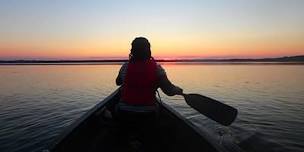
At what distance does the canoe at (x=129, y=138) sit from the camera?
5668mm

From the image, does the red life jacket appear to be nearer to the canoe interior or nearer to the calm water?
the canoe interior

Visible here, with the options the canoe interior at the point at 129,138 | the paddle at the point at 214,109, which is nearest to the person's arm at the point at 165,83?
the canoe interior at the point at 129,138

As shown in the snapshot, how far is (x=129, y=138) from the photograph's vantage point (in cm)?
596

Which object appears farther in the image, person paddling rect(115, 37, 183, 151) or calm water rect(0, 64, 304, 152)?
calm water rect(0, 64, 304, 152)

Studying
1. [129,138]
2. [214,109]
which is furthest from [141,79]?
[214,109]

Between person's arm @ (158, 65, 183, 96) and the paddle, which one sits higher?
person's arm @ (158, 65, 183, 96)

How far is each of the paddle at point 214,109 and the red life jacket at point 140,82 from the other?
4.26ft

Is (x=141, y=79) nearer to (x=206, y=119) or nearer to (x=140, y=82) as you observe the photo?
(x=140, y=82)

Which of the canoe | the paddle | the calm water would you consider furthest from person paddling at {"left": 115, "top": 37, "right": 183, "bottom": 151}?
the calm water

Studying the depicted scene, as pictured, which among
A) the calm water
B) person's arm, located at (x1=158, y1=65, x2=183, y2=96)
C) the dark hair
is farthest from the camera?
the calm water

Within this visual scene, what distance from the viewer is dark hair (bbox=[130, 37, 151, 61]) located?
208 inches

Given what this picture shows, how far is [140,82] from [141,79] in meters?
0.05

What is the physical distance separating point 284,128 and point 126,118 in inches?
307

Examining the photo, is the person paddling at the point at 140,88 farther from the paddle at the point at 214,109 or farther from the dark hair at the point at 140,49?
the paddle at the point at 214,109
